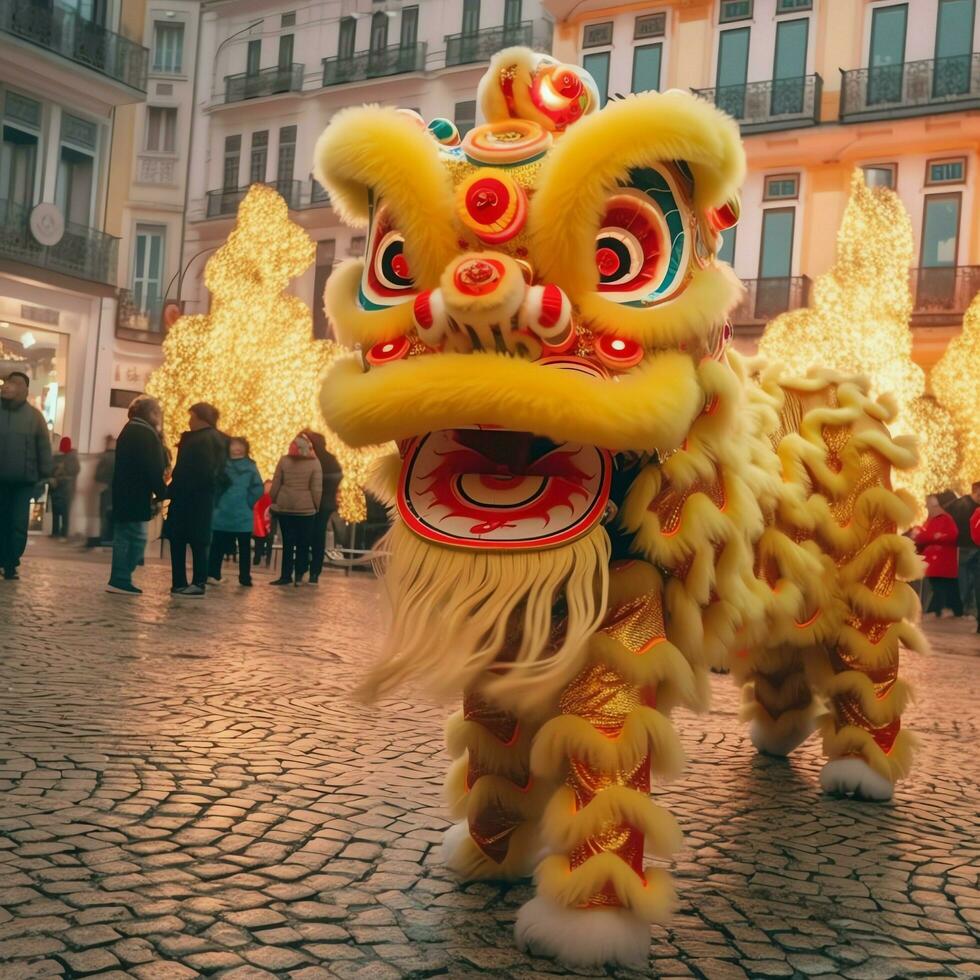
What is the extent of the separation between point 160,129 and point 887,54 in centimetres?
1976

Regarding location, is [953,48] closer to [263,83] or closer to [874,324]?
[874,324]

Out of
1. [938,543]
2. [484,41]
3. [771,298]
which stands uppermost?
[484,41]

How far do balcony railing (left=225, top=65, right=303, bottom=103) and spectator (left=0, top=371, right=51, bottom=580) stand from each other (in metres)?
26.2

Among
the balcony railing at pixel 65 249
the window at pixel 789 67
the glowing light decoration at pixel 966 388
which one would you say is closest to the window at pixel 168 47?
the balcony railing at pixel 65 249

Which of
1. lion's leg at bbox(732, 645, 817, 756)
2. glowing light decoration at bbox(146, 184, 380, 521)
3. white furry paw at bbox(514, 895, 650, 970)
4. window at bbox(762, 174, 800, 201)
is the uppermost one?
window at bbox(762, 174, 800, 201)

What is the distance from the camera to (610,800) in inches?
117

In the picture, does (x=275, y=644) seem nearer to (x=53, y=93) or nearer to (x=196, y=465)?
(x=196, y=465)

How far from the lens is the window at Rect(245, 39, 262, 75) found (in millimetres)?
36688

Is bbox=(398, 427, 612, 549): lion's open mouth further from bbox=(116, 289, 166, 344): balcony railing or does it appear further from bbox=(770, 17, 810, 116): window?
bbox=(116, 289, 166, 344): balcony railing

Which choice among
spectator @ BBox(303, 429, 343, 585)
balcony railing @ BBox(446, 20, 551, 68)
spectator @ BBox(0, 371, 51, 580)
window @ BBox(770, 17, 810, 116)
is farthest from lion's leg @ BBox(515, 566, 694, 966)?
balcony railing @ BBox(446, 20, 551, 68)

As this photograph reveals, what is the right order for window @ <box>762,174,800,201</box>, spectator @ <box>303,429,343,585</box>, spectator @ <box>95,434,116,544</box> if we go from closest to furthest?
spectator @ <box>303,429,343,585</box>
spectator @ <box>95,434,116,544</box>
window @ <box>762,174,800,201</box>

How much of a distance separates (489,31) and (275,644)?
2704 cm

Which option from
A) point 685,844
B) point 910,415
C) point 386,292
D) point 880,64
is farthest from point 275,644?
point 880,64

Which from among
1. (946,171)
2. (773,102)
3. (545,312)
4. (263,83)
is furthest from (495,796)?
(263,83)
